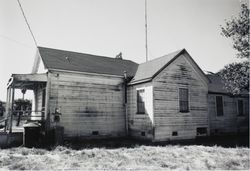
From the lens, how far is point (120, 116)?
15617 mm

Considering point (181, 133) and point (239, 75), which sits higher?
point (239, 75)

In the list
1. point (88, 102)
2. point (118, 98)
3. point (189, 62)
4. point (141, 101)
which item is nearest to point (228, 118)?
point (189, 62)

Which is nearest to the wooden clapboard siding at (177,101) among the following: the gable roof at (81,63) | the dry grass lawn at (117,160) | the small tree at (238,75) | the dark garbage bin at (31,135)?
the small tree at (238,75)

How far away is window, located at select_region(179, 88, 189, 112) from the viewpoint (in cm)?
1497

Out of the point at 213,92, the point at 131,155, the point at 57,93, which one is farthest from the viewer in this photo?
the point at 213,92

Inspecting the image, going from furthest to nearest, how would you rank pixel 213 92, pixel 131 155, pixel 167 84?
pixel 213 92, pixel 167 84, pixel 131 155

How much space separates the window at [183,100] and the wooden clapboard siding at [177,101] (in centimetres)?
29

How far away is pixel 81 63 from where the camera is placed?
1562 cm

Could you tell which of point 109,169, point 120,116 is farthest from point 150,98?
point 109,169

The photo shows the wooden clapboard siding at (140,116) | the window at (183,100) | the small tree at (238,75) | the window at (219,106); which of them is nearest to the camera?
the small tree at (238,75)

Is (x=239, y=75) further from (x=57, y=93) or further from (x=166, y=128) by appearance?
(x=57, y=93)

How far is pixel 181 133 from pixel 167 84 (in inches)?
→ 135

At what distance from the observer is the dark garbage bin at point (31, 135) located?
11.3 metres

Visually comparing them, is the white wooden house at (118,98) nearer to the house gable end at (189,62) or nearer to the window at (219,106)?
the house gable end at (189,62)
